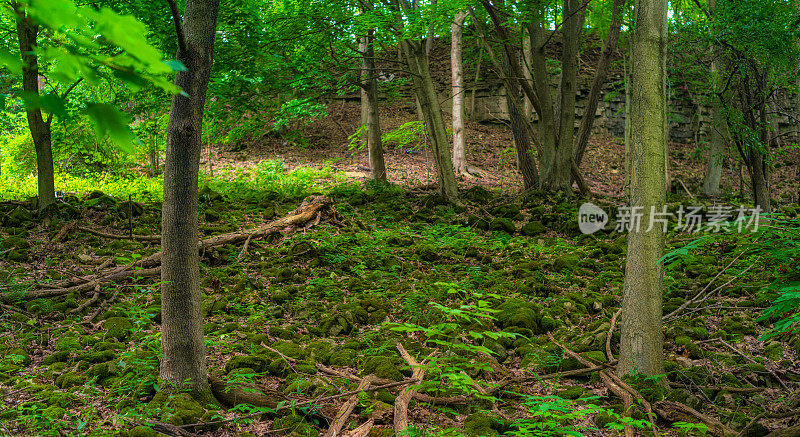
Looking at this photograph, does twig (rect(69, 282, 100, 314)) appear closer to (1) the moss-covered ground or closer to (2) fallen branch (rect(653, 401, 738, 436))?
(1) the moss-covered ground

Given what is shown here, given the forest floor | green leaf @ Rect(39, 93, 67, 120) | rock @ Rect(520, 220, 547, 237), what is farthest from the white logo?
green leaf @ Rect(39, 93, 67, 120)

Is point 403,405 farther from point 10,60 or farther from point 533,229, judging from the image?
point 533,229

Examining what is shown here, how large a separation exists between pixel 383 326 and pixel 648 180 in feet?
7.24

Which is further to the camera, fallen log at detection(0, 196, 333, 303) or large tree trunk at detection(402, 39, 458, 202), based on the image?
large tree trunk at detection(402, 39, 458, 202)

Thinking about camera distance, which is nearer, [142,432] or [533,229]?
[142,432]

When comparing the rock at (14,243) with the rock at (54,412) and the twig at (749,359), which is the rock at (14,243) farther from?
the twig at (749,359)

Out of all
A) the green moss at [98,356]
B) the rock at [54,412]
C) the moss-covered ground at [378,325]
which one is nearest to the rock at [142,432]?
the moss-covered ground at [378,325]

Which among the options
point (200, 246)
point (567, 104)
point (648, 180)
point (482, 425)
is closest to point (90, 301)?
point (200, 246)

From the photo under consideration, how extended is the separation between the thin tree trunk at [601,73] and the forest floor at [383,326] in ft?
6.39

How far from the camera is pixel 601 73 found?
9430mm

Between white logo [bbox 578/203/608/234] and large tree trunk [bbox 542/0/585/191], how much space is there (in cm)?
94

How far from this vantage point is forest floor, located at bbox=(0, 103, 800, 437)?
3.02m

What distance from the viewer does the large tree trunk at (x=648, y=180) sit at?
364cm

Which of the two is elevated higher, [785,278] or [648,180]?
[648,180]
